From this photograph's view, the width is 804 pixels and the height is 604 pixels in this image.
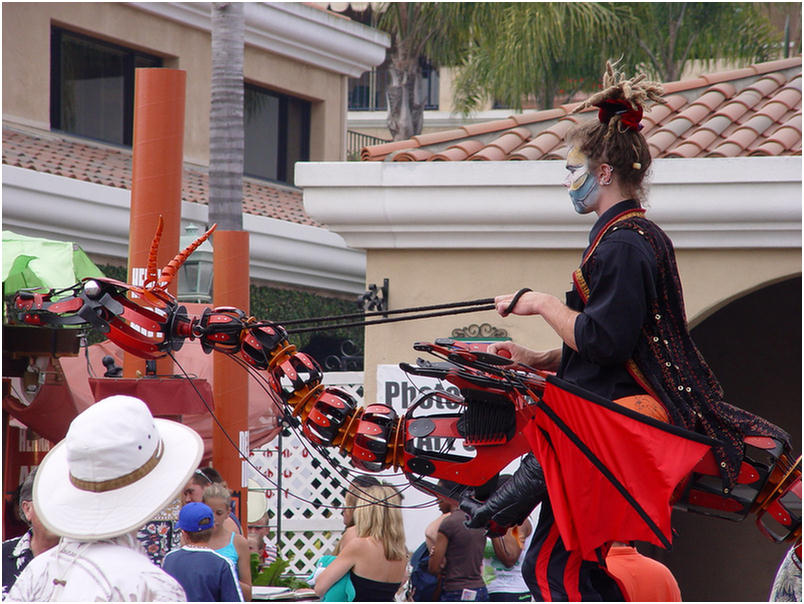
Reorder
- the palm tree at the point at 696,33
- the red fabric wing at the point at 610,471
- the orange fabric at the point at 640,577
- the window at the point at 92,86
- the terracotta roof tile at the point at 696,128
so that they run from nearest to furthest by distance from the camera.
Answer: the red fabric wing at the point at 610,471 → the orange fabric at the point at 640,577 → the terracotta roof tile at the point at 696,128 → the window at the point at 92,86 → the palm tree at the point at 696,33

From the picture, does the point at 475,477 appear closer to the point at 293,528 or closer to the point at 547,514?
the point at 547,514

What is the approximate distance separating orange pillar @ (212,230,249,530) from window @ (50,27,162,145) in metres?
9.96

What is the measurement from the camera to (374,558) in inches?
263

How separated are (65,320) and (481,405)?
1.54 metres

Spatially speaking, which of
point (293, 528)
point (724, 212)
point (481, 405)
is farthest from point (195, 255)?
point (481, 405)

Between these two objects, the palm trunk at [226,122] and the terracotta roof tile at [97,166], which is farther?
the terracotta roof tile at [97,166]

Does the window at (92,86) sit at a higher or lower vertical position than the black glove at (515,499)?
higher

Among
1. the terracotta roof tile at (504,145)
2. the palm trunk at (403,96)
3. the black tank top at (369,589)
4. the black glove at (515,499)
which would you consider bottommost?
the black tank top at (369,589)

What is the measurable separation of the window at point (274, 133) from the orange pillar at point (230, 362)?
1184cm

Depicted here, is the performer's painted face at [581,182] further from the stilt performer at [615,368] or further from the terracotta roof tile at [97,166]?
the terracotta roof tile at [97,166]

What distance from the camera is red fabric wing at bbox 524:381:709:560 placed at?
3658 mm

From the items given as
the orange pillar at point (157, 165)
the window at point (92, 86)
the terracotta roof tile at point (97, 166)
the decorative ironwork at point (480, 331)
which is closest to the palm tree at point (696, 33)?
the terracotta roof tile at point (97, 166)

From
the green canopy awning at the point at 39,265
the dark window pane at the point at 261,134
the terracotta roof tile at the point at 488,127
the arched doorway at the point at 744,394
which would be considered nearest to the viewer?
the green canopy awning at the point at 39,265

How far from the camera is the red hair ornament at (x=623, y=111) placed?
3930 mm
